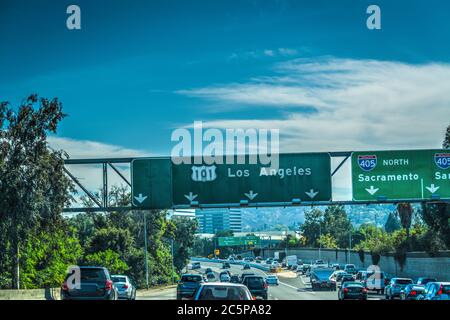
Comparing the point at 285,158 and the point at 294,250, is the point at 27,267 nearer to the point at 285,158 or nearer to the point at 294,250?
the point at 285,158

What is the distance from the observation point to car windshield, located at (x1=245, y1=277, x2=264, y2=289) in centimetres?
4125

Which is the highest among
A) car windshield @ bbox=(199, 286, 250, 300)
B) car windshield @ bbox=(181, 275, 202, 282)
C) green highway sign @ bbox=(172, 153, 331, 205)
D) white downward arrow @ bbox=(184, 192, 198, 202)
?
green highway sign @ bbox=(172, 153, 331, 205)

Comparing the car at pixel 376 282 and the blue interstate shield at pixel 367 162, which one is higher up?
the blue interstate shield at pixel 367 162

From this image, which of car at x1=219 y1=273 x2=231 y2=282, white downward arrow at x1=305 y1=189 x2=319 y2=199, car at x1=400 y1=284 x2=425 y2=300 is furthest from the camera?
→ car at x1=219 y1=273 x2=231 y2=282

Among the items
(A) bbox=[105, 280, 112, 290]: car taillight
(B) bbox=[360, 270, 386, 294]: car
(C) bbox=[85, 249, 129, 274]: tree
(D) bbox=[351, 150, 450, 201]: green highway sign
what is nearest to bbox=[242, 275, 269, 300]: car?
(D) bbox=[351, 150, 450, 201]: green highway sign

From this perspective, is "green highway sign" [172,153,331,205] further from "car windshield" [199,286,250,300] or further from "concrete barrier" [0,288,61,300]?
"car windshield" [199,286,250,300]

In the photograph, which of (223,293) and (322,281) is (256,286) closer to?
(223,293)

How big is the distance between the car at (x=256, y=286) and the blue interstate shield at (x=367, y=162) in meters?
8.47

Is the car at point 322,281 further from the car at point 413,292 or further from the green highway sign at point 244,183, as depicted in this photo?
the green highway sign at point 244,183

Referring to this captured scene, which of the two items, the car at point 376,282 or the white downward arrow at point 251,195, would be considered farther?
the car at point 376,282

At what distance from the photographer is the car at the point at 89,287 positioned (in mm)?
25781

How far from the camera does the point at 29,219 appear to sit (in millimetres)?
39500

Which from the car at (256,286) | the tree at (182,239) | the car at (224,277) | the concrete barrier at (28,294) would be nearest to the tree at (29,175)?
the concrete barrier at (28,294)

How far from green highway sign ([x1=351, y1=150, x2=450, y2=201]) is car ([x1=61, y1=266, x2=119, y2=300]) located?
19759 mm
